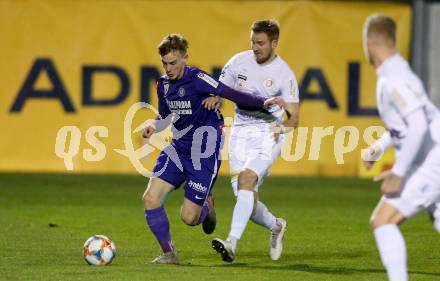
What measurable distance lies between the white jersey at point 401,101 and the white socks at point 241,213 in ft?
7.55

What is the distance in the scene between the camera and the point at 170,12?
18391 millimetres

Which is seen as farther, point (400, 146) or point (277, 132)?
point (277, 132)

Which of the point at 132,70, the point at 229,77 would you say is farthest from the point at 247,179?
the point at 132,70

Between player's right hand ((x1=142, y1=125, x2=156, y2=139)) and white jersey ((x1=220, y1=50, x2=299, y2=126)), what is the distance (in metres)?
1.10

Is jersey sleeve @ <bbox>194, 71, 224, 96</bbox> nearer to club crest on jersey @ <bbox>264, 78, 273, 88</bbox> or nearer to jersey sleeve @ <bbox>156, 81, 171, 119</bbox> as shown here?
jersey sleeve @ <bbox>156, 81, 171, 119</bbox>

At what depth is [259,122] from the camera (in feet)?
32.3

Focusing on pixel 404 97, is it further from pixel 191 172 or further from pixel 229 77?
pixel 229 77

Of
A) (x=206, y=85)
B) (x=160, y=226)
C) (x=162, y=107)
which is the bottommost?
(x=160, y=226)

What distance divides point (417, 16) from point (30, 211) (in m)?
8.96

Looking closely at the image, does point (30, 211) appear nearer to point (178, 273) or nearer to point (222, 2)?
point (178, 273)

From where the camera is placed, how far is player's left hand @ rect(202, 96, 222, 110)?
9117mm

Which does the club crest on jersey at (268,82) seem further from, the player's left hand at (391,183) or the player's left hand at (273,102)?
the player's left hand at (391,183)

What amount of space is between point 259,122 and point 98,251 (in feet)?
6.83

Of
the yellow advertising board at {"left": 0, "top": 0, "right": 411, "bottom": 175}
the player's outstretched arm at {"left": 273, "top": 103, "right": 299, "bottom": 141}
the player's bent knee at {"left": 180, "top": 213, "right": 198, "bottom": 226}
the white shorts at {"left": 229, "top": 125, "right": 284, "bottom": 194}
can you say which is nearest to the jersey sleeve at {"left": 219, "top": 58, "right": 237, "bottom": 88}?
the white shorts at {"left": 229, "top": 125, "right": 284, "bottom": 194}
